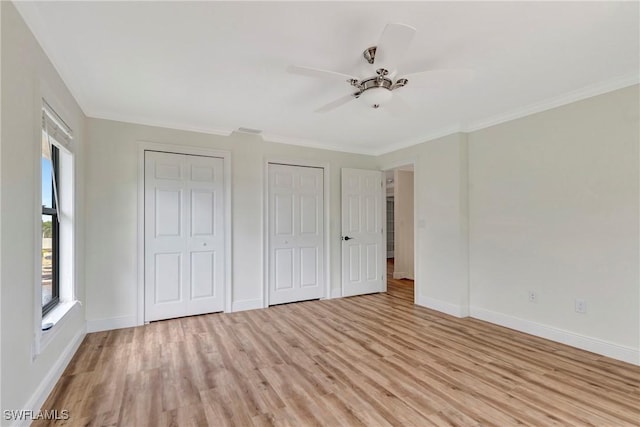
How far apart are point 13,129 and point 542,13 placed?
3027 millimetres

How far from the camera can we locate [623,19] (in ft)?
6.03

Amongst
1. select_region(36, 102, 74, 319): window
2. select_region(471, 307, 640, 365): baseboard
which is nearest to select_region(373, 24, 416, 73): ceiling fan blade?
select_region(36, 102, 74, 319): window

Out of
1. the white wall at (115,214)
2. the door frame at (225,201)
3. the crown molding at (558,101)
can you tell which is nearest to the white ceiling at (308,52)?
the crown molding at (558,101)

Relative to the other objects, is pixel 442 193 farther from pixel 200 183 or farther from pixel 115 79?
pixel 115 79

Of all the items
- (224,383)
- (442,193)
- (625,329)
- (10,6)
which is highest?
(10,6)

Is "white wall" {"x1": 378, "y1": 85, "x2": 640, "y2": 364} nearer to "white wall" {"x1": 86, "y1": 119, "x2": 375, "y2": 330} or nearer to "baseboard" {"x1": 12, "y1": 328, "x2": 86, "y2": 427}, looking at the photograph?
"white wall" {"x1": 86, "y1": 119, "x2": 375, "y2": 330}

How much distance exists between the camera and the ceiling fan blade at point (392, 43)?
1578 mm

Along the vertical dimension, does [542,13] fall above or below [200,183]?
above

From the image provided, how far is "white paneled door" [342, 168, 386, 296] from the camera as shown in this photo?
4.91 m

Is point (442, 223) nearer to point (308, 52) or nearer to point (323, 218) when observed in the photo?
point (323, 218)

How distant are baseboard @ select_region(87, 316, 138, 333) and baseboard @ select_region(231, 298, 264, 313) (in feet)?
3.69

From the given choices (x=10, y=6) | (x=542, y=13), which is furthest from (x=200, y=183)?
(x=542, y=13)

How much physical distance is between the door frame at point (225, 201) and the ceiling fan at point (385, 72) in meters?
2.08

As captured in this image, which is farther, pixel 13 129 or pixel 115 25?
pixel 115 25
